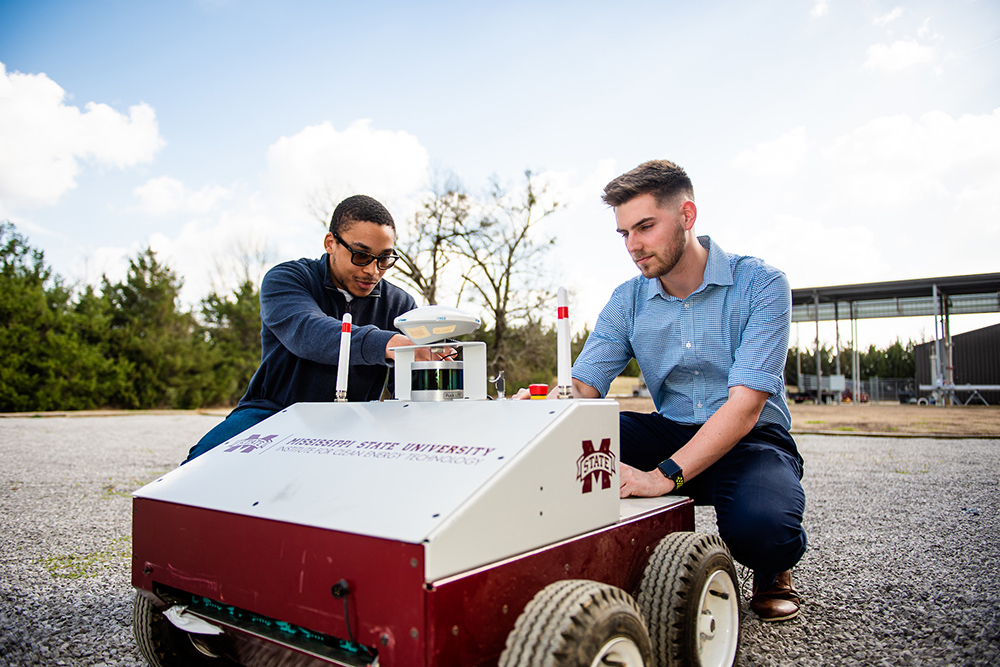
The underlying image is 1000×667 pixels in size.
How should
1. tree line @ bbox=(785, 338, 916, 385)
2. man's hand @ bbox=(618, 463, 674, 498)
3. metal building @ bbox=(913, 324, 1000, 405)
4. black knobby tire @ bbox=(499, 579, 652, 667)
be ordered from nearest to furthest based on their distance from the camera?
1. black knobby tire @ bbox=(499, 579, 652, 667)
2. man's hand @ bbox=(618, 463, 674, 498)
3. metal building @ bbox=(913, 324, 1000, 405)
4. tree line @ bbox=(785, 338, 916, 385)

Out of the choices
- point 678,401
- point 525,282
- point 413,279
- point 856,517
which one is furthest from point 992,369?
point 678,401

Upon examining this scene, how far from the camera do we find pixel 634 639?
4.06ft

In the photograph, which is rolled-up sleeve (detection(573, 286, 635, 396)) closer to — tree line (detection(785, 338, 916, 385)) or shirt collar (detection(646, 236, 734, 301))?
shirt collar (detection(646, 236, 734, 301))

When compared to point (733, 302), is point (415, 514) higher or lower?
lower

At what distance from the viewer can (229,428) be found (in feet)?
7.59

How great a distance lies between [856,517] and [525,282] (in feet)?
52.4

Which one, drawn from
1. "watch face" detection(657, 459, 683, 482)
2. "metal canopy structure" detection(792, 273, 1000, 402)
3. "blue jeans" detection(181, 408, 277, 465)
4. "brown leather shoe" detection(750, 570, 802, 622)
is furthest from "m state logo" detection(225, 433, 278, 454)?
"metal canopy structure" detection(792, 273, 1000, 402)

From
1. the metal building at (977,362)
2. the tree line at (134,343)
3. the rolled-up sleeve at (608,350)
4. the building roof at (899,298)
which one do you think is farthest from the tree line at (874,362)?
the rolled-up sleeve at (608,350)

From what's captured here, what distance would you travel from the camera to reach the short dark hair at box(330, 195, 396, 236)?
2.48 meters

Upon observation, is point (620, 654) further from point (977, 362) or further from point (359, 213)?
point (977, 362)

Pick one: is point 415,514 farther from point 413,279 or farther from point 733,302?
point 413,279

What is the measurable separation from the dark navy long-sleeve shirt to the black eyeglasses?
0.24 m

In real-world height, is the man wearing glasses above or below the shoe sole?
above

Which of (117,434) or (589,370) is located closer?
(589,370)
